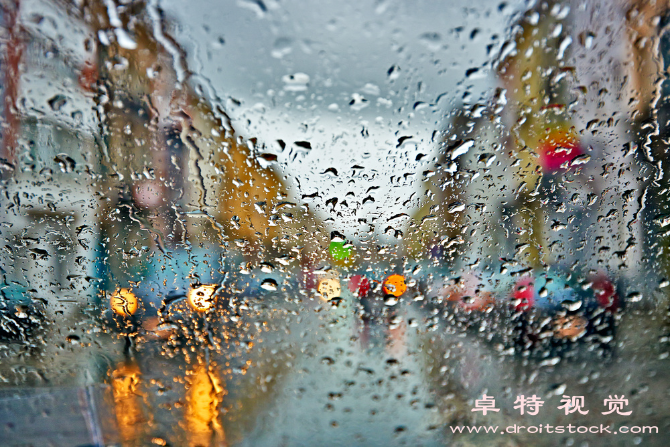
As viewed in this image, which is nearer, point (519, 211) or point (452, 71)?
point (452, 71)

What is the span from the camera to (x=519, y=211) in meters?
1.40

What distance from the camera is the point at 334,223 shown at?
52.6 inches

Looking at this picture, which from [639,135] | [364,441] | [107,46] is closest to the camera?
[107,46]

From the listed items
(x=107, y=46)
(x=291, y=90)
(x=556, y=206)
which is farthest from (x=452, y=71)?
(x=107, y=46)

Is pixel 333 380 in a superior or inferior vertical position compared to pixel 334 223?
inferior

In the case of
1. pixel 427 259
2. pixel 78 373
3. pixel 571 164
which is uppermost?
pixel 571 164

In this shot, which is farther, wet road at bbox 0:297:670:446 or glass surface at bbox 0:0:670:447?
wet road at bbox 0:297:670:446

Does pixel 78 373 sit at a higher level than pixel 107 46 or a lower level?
lower

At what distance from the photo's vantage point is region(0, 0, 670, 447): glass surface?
1180mm

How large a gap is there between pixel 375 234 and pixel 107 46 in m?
1.10

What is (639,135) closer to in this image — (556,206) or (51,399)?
(556,206)

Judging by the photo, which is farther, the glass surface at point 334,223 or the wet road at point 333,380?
the wet road at point 333,380

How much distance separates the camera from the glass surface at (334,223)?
118 cm

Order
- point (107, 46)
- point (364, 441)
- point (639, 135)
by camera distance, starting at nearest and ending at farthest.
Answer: point (107, 46), point (639, 135), point (364, 441)
